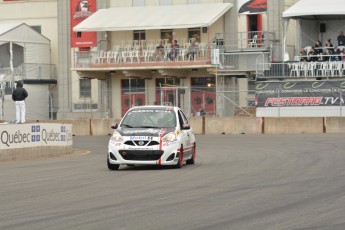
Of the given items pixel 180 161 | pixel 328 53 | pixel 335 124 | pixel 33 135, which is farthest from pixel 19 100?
pixel 328 53

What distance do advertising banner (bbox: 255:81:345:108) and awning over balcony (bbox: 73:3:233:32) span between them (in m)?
8.91

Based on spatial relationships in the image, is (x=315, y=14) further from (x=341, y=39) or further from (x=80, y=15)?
(x=80, y=15)

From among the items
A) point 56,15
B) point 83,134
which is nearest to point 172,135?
point 83,134

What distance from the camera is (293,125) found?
4459 cm

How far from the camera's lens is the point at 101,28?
194ft

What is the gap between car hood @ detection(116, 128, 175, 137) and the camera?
2302 cm

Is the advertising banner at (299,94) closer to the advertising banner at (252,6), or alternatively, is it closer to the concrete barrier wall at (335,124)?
the concrete barrier wall at (335,124)

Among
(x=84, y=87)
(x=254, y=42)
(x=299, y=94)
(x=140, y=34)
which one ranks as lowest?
(x=299, y=94)

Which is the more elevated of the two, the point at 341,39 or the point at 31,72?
the point at 341,39

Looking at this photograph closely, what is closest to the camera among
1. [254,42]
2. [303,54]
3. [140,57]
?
[303,54]

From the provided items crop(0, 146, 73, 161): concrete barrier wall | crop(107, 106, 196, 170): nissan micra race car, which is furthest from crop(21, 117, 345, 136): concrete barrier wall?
crop(107, 106, 196, 170): nissan micra race car

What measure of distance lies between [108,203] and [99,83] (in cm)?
4758

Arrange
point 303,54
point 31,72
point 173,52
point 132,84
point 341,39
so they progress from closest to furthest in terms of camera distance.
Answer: point 341,39 → point 303,54 → point 173,52 → point 132,84 → point 31,72

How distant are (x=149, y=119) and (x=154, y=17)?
3549 cm
